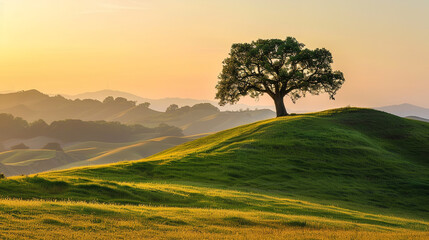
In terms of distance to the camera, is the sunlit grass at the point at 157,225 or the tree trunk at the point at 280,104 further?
the tree trunk at the point at 280,104

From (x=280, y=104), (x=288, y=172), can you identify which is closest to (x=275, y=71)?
(x=280, y=104)

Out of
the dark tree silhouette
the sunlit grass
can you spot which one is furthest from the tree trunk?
the sunlit grass

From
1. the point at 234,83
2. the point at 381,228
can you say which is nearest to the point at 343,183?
the point at 381,228

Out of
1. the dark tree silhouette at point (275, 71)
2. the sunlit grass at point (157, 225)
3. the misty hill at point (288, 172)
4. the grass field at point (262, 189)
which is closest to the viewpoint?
the sunlit grass at point (157, 225)

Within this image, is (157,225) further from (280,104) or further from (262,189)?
(280,104)

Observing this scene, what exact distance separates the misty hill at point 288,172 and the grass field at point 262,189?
0.47 feet

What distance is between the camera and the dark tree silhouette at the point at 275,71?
9488 centimetres

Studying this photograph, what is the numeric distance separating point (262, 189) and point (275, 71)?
51.3 metres

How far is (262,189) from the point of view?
48.8 meters

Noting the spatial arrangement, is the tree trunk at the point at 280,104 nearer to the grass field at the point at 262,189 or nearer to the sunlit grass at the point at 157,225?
the grass field at the point at 262,189

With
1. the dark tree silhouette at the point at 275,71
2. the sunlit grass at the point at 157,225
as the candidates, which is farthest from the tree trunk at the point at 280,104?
Result: the sunlit grass at the point at 157,225

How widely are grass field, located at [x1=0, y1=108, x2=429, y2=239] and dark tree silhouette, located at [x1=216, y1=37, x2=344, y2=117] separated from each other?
27.3ft

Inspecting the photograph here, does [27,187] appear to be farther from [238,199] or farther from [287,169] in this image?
[287,169]

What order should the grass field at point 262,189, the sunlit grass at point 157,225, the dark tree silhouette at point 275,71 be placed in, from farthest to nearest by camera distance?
the dark tree silhouette at point 275,71 → the grass field at point 262,189 → the sunlit grass at point 157,225
